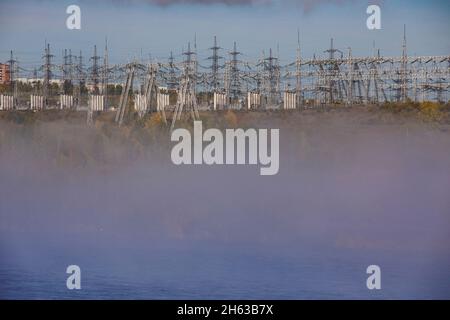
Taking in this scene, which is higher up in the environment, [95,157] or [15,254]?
[95,157]

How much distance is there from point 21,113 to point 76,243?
113 cm

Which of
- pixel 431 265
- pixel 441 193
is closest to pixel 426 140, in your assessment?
pixel 441 193

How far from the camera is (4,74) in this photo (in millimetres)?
7270

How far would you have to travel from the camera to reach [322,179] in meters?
6.75

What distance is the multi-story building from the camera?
23.1 ft

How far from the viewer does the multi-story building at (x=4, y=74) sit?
703cm
